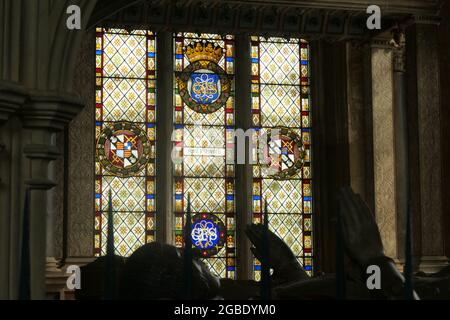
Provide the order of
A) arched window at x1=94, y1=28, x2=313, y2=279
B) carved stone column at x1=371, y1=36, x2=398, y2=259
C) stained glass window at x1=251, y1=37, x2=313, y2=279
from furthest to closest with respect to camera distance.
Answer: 1. stained glass window at x1=251, y1=37, x2=313, y2=279
2. arched window at x1=94, y1=28, x2=313, y2=279
3. carved stone column at x1=371, y1=36, x2=398, y2=259

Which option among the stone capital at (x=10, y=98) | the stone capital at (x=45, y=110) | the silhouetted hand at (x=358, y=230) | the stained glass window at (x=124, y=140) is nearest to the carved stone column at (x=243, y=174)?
the stained glass window at (x=124, y=140)

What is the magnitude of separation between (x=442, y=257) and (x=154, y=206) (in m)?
3.91

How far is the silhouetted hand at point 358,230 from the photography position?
8.87ft

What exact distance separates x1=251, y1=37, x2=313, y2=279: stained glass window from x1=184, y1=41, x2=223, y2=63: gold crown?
1.65 ft

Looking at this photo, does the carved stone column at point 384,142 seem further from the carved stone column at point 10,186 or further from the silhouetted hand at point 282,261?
the carved stone column at point 10,186

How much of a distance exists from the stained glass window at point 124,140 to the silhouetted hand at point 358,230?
1082cm

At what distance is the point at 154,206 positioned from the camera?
45.0 feet

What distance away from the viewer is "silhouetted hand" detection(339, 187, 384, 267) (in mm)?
2705

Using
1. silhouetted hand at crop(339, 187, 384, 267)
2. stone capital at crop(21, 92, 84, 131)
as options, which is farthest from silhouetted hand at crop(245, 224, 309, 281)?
silhouetted hand at crop(339, 187, 384, 267)

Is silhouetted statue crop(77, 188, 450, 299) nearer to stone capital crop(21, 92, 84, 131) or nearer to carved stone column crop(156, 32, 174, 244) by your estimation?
stone capital crop(21, 92, 84, 131)

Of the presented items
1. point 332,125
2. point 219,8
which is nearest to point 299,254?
point 332,125

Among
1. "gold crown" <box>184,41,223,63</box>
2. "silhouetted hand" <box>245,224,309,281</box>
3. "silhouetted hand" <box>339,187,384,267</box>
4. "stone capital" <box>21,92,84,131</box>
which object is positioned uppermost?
"gold crown" <box>184,41,223,63</box>

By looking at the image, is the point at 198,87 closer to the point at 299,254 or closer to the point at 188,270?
the point at 299,254
